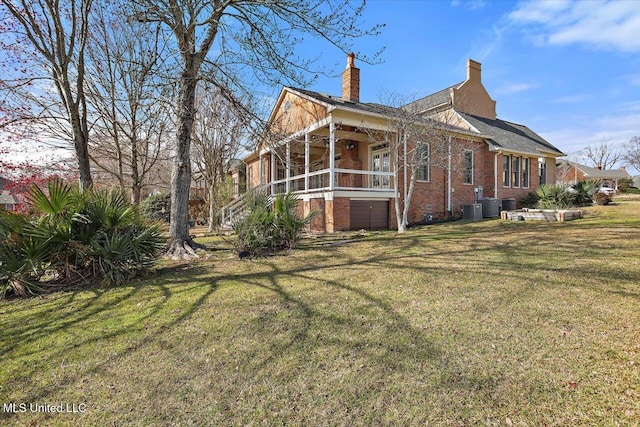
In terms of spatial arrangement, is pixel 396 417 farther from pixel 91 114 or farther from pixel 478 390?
pixel 91 114

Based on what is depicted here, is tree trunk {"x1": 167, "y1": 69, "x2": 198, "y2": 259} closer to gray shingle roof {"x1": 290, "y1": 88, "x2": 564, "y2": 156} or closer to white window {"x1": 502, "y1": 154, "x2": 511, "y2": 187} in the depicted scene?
gray shingle roof {"x1": 290, "y1": 88, "x2": 564, "y2": 156}

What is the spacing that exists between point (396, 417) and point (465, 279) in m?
3.27

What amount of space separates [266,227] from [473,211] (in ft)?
34.9

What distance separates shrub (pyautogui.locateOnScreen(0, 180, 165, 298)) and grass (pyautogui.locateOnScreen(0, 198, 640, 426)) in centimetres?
55

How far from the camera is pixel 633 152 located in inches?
2137

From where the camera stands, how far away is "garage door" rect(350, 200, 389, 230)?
1251 centimetres

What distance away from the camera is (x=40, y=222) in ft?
18.0

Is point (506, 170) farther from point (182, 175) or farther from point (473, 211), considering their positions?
point (182, 175)

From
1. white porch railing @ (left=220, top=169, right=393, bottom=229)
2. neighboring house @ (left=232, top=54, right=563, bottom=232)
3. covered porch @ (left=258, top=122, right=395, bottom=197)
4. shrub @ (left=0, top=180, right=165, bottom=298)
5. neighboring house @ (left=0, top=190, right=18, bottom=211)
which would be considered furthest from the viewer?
covered porch @ (left=258, top=122, right=395, bottom=197)

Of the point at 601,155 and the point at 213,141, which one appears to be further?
the point at 601,155

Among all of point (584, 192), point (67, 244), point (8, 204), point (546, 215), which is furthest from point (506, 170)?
point (8, 204)

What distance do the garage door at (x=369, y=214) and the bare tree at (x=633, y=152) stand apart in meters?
65.8

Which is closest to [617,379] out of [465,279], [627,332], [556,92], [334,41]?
[627,332]

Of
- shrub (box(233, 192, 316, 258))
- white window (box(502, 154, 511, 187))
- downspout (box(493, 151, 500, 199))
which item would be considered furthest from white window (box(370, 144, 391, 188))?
shrub (box(233, 192, 316, 258))
